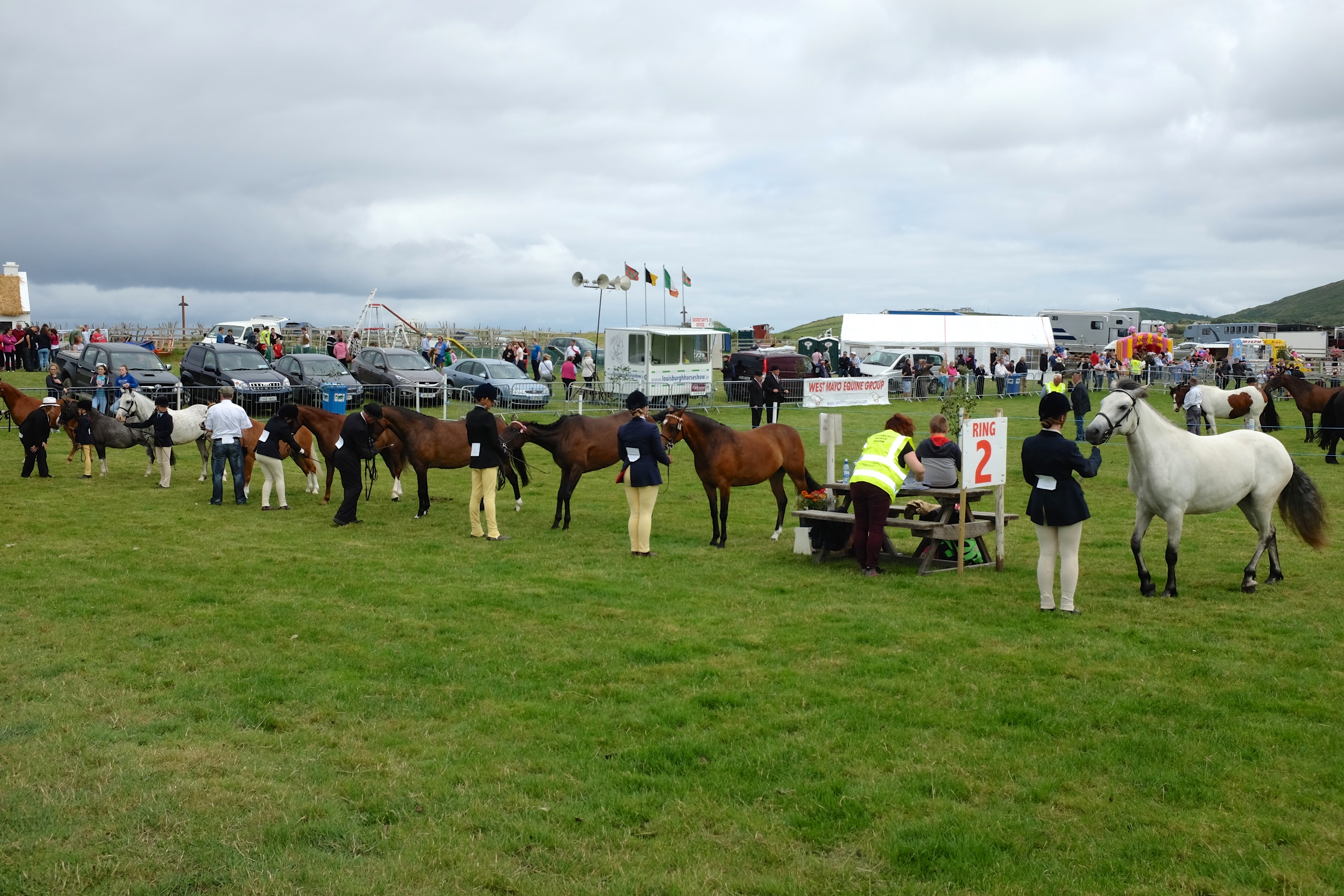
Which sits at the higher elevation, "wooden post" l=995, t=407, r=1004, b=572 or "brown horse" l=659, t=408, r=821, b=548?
"brown horse" l=659, t=408, r=821, b=548

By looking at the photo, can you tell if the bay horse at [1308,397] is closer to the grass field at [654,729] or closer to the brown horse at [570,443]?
the grass field at [654,729]

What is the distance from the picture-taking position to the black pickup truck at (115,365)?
86.3 ft

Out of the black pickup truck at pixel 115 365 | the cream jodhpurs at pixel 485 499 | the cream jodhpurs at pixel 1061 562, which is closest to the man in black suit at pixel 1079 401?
the cream jodhpurs at pixel 1061 562

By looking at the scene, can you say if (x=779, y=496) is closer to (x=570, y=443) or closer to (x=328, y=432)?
(x=570, y=443)

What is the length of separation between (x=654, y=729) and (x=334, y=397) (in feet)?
65.8

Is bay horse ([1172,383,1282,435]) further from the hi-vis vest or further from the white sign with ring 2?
the hi-vis vest

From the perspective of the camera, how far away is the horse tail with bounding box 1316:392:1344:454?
21297 millimetres

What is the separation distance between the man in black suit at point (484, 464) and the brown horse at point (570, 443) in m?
1.04

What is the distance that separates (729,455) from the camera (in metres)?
13.1

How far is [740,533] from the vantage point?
14.1 m

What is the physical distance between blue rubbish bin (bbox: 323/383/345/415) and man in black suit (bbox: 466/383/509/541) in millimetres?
11947

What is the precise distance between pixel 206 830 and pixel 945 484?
8460 mm

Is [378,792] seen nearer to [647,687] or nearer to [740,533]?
[647,687]

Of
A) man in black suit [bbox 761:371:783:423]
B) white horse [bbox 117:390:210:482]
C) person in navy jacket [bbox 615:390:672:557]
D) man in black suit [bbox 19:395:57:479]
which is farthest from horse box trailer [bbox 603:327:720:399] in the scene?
person in navy jacket [bbox 615:390:672:557]
